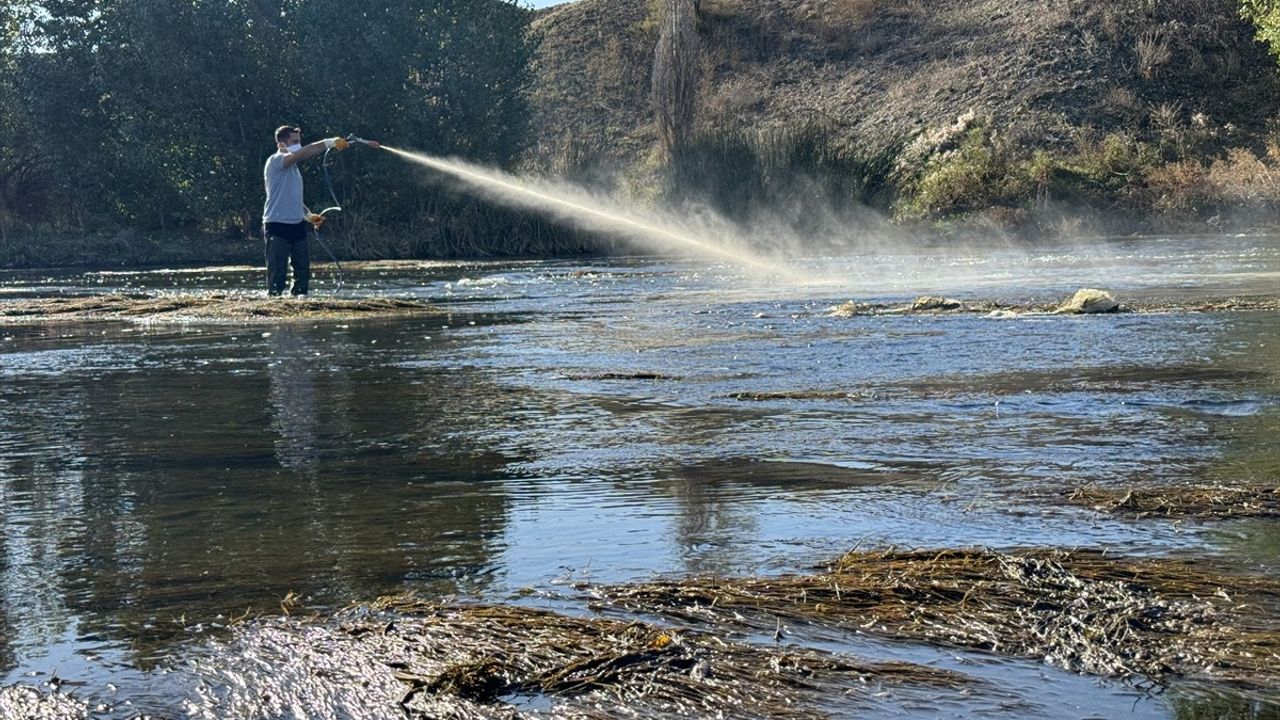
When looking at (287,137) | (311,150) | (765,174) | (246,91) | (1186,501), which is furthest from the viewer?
(246,91)

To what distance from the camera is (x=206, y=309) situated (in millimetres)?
18594

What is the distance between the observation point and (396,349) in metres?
14.0

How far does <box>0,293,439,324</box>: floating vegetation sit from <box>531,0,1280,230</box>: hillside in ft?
60.0

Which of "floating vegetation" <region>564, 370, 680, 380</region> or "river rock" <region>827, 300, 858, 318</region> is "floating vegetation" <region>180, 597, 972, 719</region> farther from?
"river rock" <region>827, 300, 858, 318</region>

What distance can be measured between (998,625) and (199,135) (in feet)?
113

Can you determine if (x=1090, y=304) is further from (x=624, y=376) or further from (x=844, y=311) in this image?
(x=624, y=376)

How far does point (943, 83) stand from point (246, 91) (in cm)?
2049

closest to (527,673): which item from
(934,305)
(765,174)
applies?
(934,305)

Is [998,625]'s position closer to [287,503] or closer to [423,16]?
[287,503]

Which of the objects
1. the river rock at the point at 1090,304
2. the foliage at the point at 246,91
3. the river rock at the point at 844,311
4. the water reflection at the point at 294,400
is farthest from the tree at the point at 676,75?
the river rock at the point at 1090,304

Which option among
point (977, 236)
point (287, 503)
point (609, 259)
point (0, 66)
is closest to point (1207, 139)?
point (977, 236)

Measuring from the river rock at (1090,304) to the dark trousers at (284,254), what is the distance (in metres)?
9.64

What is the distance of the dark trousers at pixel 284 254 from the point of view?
20.1m

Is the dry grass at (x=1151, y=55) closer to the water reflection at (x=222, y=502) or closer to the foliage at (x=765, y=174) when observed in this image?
the foliage at (x=765, y=174)
